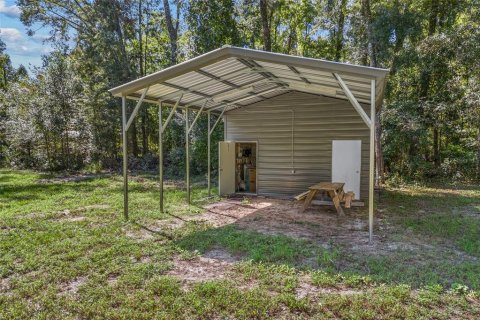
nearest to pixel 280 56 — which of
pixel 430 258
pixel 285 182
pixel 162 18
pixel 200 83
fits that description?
pixel 200 83

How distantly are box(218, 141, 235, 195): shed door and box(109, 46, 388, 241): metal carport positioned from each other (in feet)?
4.01

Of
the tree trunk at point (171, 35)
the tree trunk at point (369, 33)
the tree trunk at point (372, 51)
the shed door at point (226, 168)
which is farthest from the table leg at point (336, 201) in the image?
the tree trunk at point (171, 35)

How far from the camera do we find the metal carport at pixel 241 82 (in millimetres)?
4766

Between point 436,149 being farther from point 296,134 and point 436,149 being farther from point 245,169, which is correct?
point 245,169

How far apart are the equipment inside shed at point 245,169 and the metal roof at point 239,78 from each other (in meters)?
2.01

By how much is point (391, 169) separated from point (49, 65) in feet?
50.6

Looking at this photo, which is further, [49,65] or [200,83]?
[49,65]

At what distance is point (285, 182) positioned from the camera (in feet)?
30.5

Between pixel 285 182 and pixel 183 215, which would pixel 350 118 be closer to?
pixel 285 182

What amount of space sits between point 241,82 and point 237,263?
4.23m

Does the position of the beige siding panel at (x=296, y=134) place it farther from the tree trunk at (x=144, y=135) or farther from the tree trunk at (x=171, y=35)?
the tree trunk at (x=144, y=135)

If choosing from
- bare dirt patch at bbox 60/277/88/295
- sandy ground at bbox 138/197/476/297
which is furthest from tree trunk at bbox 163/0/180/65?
bare dirt patch at bbox 60/277/88/295

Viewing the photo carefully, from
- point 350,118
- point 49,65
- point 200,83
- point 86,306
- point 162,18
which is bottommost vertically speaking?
point 86,306

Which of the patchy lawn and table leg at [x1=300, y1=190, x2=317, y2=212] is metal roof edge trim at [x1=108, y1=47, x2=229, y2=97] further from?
table leg at [x1=300, y1=190, x2=317, y2=212]
